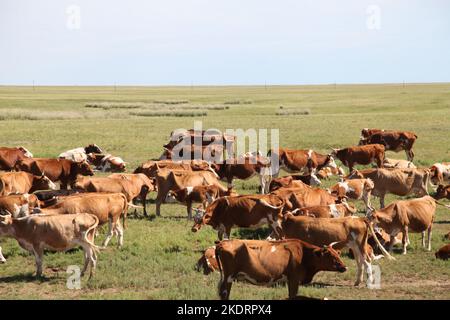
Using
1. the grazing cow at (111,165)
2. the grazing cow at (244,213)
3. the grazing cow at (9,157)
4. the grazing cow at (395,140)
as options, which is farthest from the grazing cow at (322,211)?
the grazing cow at (395,140)

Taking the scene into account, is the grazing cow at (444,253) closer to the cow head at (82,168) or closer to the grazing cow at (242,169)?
the grazing cow at (242,169)

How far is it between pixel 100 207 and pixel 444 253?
8025 millimetres

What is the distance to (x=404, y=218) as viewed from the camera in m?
13.7

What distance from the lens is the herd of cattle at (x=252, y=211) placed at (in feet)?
32.9

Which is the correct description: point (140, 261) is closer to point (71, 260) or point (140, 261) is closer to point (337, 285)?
point (71, 260)

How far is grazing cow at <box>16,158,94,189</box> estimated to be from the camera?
2008 cm

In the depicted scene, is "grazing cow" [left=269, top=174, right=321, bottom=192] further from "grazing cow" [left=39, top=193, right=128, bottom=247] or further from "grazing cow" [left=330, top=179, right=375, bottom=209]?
"grazing cow" [left=39, top=193, right=128, bottom=247]

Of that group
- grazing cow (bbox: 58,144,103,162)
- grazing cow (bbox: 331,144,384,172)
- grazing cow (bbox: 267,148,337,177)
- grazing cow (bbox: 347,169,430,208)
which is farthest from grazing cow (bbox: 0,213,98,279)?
grazing cow (bbox: 331,144,384,172)

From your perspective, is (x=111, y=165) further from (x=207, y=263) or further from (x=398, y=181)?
(x=207, y=263)

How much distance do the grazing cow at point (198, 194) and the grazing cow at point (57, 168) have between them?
5158 millimetres

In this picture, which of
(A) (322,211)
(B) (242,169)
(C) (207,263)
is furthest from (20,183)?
(A) (322,211)

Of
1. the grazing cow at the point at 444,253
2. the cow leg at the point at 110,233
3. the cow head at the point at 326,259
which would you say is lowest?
the grazing cow at the point at 444,253

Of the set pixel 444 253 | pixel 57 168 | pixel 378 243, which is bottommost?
pixel 444 253

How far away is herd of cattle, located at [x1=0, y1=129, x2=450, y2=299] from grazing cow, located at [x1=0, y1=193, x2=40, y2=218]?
0.08ft
